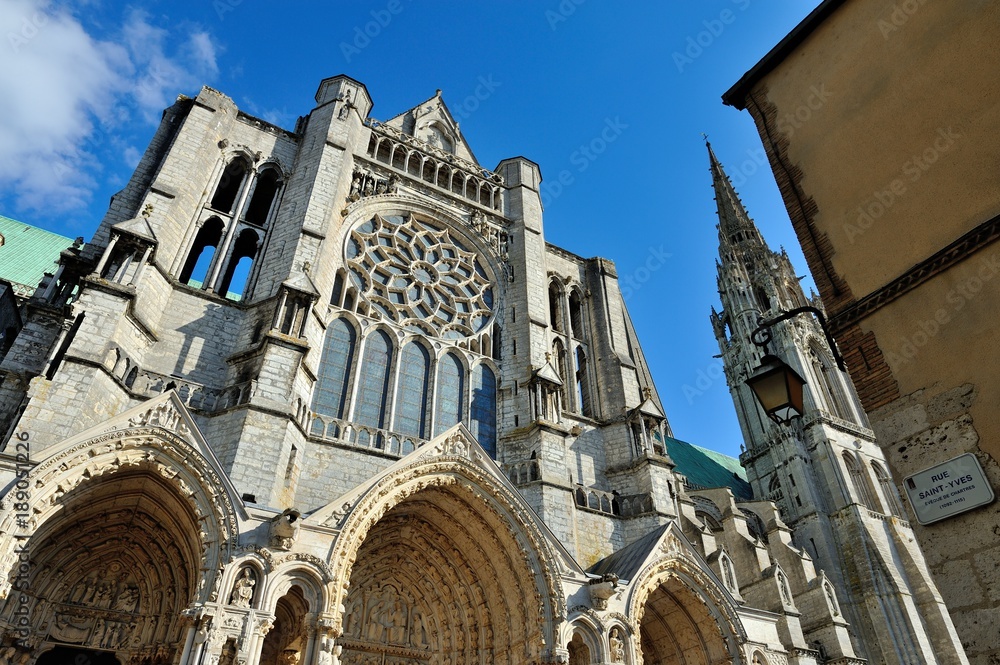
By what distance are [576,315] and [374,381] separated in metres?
7.16

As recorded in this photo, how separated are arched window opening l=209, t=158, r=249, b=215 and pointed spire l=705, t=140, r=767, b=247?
109 ft

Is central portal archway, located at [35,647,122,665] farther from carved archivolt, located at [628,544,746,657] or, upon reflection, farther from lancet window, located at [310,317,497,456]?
carved archivolt, located at [628,544,746,657]

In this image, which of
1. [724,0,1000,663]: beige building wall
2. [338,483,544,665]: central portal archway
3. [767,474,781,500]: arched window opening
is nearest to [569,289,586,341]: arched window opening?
[338,483,544,665]: central portal archway

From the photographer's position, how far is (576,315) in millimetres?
18719

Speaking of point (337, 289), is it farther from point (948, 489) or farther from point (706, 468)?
point (706, 468)

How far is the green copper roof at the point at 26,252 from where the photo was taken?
19.8 m

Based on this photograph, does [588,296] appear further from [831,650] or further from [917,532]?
[917,532]

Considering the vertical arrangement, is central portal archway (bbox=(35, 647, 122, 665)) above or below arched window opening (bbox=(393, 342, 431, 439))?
below

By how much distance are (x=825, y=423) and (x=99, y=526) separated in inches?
1132

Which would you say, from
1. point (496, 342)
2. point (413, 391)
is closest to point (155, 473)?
point (413, 391)

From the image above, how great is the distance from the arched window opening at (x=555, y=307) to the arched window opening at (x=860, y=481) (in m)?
17.8

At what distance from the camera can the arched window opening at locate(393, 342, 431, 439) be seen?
44.3ft

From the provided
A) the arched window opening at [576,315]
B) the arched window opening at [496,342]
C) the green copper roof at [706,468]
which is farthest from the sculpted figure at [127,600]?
the green copper roof at [706,468]

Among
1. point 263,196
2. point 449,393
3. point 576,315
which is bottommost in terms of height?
point 449,393
